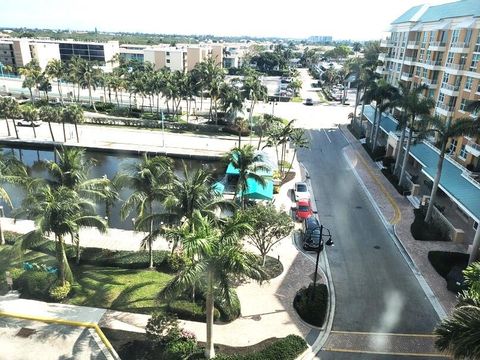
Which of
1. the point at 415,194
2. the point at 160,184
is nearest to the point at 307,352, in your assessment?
the point at 160,184

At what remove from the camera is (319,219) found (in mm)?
34281

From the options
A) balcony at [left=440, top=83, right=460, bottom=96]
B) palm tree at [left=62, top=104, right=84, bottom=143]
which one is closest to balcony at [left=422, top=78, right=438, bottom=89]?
balcony at [left=440, top=83, right=460, bottom=96]

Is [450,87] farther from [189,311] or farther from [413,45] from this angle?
[189,311]

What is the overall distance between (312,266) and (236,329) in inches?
342

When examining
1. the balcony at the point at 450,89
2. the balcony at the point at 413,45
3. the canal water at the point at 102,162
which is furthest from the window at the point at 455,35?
the canal water at the point at 102,162

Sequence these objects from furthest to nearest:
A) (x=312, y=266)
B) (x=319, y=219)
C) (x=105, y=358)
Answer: (x=319, y=219)
(x=312, y=266)
(x=105, y=358)

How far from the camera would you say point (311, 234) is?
29.3 metres

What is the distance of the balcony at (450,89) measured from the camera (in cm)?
3888

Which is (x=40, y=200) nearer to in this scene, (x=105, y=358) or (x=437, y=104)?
(x=105, y=358)

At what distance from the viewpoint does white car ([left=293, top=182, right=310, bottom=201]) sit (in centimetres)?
3719

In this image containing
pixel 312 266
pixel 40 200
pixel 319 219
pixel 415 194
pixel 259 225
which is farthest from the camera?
pixel 415 194

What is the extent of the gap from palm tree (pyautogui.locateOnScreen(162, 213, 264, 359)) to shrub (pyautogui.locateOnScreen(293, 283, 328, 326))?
22.1 ft

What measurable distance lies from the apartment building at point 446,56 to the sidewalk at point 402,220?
741 cm

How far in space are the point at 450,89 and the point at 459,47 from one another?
4.21m
